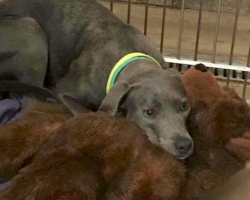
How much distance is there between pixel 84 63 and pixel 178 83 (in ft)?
1.32

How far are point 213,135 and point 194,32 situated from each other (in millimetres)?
1303

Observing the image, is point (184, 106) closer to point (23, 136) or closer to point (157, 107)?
point (157, 107)

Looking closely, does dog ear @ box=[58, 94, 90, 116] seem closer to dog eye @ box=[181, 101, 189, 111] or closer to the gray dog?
the gray dog

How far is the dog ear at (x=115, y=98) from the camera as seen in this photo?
5.39 feet

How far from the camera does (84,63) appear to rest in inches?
77.9

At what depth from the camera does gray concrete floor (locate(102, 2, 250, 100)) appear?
2.55 meters

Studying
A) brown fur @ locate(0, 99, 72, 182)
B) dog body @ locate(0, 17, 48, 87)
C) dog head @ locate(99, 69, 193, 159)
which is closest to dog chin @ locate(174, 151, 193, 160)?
dog head @ locate(99, 69, 193, 159)

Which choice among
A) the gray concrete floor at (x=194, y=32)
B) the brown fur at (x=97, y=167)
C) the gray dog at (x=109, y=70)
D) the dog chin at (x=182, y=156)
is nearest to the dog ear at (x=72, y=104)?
the gray dog at (x=109, y=70)

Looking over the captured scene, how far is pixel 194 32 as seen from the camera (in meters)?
2.84

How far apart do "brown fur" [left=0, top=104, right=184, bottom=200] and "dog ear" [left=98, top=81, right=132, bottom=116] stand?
11cm

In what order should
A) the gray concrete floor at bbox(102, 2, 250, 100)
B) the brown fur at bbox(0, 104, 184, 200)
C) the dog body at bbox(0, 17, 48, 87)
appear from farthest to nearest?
1. the gray concrete floor at bbox(102, 2, 250, 100)
2. the dog body at bbox(0, 17, 48, 87)
3. the brown fur at bbox(0, 104, 184, 200)

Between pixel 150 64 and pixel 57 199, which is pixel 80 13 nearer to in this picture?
pixel 150 64

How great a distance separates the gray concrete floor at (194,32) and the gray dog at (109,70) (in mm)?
530

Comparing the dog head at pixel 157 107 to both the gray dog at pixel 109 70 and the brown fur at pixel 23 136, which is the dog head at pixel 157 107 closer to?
the gray dog at pixel 109 70
